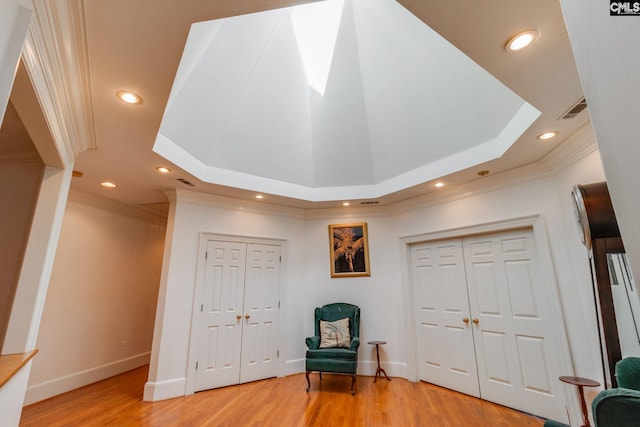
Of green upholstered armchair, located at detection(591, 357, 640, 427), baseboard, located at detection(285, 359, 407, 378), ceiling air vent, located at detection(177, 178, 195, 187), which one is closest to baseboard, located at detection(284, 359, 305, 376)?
baseboard, located at detection(285, 359, 407, 378)

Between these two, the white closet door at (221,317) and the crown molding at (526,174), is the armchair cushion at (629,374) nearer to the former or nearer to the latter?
the crown molding at (526,174)

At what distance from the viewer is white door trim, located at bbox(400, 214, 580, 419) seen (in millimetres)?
2863

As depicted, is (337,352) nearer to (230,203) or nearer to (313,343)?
(313,343)

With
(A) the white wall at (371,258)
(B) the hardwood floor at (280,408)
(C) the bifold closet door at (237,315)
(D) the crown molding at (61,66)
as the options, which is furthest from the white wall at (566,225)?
(D) the crown molding at (61,66)

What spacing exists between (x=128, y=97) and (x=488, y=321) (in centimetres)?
427

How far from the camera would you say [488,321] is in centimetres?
349

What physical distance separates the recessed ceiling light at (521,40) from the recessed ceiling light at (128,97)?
238 cm

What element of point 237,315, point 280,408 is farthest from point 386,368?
point 237,315

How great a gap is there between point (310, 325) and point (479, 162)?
3340 mm

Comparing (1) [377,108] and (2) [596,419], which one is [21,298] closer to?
(2) [596,419]

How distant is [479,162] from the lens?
3.18 metres

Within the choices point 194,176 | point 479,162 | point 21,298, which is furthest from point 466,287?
point 21,298

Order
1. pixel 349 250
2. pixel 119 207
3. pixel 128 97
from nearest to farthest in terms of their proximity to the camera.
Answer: pixel 128 97, pixel 119 207, pixel 349 250

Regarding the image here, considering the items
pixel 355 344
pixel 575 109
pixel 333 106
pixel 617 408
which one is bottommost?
pixel 355 344
